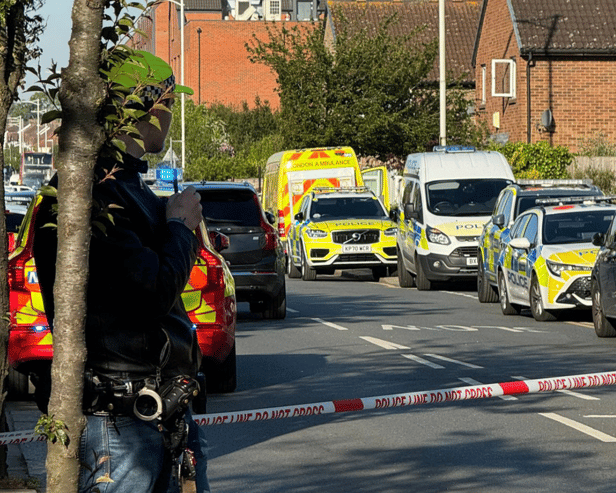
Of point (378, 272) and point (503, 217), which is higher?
point (503, 217)

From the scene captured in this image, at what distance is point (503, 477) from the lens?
7375 mm

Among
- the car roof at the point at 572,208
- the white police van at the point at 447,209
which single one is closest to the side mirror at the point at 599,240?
the car roof at the point at 572,208

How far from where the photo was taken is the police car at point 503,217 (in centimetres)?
2027

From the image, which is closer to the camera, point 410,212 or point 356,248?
point 410,212

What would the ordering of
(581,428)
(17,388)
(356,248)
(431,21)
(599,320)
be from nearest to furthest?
(581,428) < (17,388) < (599,320) < (356,248) < (431,21)

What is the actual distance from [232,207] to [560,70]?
25547 millimetres

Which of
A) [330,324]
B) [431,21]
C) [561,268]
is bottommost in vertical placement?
[330,324]

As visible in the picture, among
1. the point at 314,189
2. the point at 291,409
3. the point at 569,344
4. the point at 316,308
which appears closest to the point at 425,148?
the point at 314,189

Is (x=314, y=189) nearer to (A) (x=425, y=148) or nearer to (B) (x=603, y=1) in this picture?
(A) (x=425, y=148)

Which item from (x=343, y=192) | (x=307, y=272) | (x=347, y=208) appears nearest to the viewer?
(x=307, y=272)

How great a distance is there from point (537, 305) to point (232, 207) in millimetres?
4159

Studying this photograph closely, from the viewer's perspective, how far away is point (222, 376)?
35.5 ft

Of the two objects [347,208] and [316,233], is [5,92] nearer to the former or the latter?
[316,233]

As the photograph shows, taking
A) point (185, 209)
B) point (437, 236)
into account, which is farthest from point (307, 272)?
point (185, 209)
